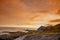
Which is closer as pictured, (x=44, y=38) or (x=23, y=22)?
(x=44, y=38)

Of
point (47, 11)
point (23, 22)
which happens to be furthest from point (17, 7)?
point (47, 11)

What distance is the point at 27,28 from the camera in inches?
60.2

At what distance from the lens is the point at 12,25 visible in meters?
1.55

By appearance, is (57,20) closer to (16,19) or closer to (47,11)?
(47,11)

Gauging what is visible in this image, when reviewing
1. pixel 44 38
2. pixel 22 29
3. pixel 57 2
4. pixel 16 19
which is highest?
pixel 57 2

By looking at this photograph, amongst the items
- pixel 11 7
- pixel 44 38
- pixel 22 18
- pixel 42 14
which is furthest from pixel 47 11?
pixel 44 38

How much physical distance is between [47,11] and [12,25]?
374 mm

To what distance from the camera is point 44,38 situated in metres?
1.02

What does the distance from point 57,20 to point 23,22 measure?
1.11ft

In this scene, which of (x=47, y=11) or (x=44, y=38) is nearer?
(x=44, y=38)

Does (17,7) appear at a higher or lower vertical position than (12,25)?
higher

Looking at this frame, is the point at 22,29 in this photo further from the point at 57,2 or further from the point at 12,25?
the point at 57,2

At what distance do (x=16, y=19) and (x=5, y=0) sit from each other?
0.22 m

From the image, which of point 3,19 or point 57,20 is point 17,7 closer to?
point 3,19
